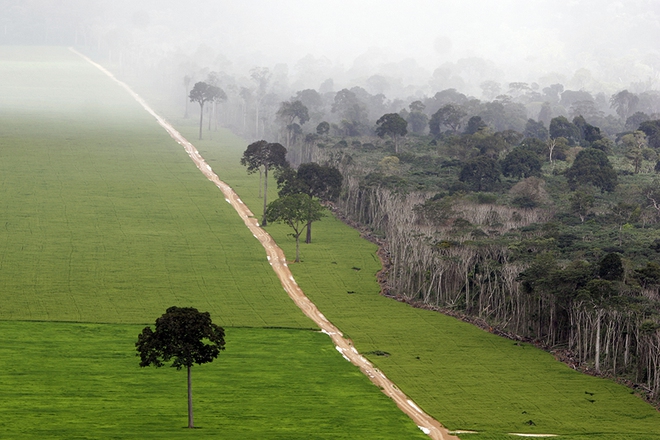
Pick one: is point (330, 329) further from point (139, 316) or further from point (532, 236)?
point (532, 236)

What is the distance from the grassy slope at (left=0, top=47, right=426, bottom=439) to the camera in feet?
223

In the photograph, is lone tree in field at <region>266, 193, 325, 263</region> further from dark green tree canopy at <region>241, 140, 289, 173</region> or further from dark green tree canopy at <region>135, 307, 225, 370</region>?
dark green tree canopy at <region>135, 307, 225, 370</region>

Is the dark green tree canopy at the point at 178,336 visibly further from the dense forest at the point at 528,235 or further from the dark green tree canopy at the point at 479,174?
the dark green tree canopy at the point at 479,174

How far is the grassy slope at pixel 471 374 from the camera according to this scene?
235 ft

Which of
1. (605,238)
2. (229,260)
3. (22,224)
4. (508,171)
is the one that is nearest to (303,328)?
(229,260)

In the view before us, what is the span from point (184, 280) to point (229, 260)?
37.4 ft

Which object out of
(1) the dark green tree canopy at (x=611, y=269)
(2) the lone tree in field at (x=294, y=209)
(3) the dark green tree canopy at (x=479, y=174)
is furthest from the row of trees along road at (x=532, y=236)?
(2) the lone tree in field at (x=294, y=209)

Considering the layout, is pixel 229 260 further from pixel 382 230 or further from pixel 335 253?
pixel 382 230

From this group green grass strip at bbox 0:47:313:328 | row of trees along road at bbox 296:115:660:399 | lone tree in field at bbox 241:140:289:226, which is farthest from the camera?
lone tree in field at bbox 241:140:289:226

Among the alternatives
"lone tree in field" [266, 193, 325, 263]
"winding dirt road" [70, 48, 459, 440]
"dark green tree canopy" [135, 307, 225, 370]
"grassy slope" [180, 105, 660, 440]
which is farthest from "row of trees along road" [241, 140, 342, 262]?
"dark green tree canopy" [135, 307, 225, 370]

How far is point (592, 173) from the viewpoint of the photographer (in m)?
156

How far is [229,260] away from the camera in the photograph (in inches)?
4847

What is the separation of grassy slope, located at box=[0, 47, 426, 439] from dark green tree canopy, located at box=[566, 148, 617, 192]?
5629 cm

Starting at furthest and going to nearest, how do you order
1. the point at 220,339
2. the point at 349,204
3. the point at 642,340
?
the point at 349,204 → the point at 642,340 → the point at 220,339
